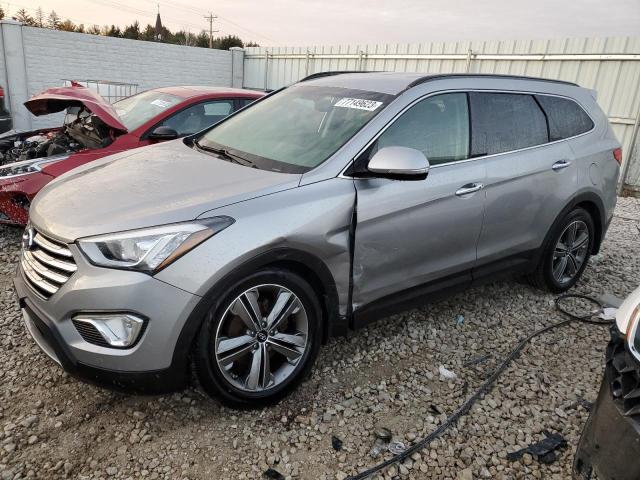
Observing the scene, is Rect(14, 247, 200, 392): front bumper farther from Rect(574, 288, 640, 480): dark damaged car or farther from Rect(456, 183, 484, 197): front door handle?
Rect(456, 183, 484, 197): front door handle

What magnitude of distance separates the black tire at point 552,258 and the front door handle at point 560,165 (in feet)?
1.39

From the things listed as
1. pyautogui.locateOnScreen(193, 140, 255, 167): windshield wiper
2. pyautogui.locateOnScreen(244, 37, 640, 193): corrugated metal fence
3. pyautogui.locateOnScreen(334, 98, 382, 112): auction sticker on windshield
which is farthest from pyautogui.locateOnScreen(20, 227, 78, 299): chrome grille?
pyautogui.locateOnScreen(244, 37, 640, 193): corrugated metal fence

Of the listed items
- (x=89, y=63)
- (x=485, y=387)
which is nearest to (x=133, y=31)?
(x=89, y=63)

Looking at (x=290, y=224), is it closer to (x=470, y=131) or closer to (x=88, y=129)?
(x=470, y=131)

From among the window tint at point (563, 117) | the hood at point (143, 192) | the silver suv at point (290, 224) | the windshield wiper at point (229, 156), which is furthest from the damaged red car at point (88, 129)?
the window tint at point (563, 117)

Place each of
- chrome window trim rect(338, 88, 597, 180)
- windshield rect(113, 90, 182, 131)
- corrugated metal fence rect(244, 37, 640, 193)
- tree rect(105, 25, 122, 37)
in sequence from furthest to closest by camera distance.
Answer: tree rect(105, 25, 122, 37) < corrugated metal fence rect(244, 37, 640, 193) < windshield rect(113, 90, 182, 131) < chrome window trim rect(338, 88, 597, 180)

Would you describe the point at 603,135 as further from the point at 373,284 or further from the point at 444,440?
the point at 444,440

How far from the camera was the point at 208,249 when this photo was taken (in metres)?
2.17

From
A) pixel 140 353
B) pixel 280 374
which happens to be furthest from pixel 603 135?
pixel 140 353

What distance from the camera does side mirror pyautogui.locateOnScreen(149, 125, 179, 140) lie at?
4781mm

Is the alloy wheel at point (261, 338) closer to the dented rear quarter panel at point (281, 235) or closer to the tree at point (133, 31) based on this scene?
the dented rear quarter panel at point (281, 235)

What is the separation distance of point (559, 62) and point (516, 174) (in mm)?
6884

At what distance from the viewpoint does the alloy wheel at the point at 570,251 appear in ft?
13.5

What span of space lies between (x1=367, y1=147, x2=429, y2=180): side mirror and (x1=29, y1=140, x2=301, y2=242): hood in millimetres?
428
